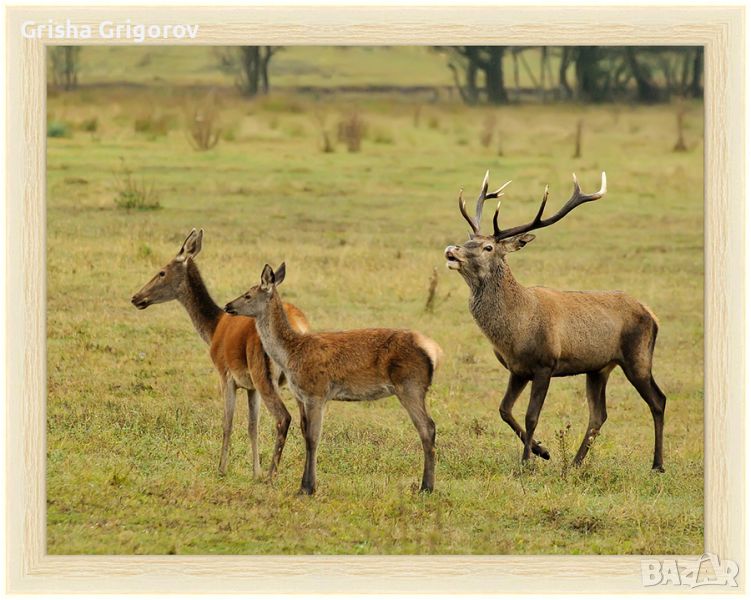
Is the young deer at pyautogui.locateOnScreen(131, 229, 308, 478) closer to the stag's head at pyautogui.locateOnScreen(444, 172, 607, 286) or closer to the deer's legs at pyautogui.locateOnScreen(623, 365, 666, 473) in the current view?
the stag's head at pyautogui.locateOnScreen(444, 172, 607, 286)

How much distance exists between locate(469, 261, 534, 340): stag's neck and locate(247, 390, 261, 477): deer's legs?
1.76 meters

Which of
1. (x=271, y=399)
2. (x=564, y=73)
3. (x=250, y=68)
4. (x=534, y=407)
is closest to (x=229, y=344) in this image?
(x=271, y=399)

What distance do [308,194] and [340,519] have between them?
11.8 metres

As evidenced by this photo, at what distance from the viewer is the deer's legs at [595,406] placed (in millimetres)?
11484

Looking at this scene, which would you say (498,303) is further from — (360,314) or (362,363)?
(360,314)

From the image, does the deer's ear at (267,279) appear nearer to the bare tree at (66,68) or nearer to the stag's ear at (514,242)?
the stag's ear at (514,242)

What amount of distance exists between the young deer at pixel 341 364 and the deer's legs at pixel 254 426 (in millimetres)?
517

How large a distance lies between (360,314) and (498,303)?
15.2 ft

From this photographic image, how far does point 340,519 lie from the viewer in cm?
995

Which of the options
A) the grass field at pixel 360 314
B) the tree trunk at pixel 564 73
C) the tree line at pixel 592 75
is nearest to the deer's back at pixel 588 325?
the grass field at pixel 360 314

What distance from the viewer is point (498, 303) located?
1123cm

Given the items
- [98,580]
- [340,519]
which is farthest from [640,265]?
[98,580]

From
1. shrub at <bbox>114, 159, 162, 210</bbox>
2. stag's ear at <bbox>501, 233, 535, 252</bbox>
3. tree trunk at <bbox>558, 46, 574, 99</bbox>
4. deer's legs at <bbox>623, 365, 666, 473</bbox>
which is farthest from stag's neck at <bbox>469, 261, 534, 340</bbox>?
tree trunk at <bbox>558, 46, 574, 99</bbox>

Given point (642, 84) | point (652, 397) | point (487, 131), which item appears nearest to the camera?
point (652, 397)
